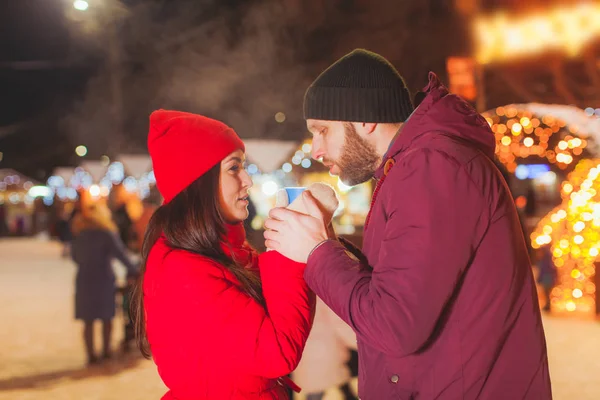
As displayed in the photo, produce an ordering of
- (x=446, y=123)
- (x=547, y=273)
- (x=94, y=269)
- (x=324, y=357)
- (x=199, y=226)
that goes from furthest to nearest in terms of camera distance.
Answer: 1. (x=547, y=273)
2. (x=94, y=269)
3. (x=324, y=357)
4. (x=199, y=226)
5. (x=446, y=123)

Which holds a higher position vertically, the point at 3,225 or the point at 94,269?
the point at 94,269

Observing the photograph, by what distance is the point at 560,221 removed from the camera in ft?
29.7

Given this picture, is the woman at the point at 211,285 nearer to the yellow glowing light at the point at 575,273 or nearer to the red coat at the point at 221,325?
the red coat at the point at 221,325

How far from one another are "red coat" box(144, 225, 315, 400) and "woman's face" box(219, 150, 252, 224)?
26 centimetres

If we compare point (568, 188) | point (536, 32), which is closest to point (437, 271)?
point (568, 188)

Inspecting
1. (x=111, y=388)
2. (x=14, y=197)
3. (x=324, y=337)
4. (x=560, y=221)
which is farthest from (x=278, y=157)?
(x=14, y=197)

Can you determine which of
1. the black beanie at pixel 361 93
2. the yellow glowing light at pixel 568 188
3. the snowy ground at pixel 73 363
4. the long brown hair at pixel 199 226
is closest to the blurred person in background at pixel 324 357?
the snowy ground at pixel 73 363

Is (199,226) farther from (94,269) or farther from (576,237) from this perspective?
(576,237)

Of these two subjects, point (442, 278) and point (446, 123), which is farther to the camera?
point (446, 123)

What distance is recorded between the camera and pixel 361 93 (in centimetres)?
181

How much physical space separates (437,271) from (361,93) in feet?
2.24

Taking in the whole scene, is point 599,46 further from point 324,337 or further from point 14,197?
point 14,197

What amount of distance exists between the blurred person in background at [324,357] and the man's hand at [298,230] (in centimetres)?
195

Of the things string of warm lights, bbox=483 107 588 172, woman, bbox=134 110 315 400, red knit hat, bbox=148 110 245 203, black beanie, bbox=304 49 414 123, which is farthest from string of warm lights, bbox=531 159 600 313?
red knit hat, bbox=148 110 245 203
